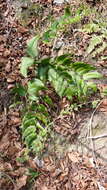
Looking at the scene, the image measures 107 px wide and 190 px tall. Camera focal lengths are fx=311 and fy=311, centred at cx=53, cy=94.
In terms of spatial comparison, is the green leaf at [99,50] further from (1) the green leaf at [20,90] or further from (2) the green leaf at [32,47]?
(1) the green leaf at [20,90]

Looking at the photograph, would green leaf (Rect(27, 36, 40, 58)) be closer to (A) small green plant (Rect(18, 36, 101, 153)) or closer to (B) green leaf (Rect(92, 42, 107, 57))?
(A) small green plant (Rect(18, 36, 101, 153))

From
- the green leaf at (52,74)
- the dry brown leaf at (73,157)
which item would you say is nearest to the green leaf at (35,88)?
the green leaf at (52,74)

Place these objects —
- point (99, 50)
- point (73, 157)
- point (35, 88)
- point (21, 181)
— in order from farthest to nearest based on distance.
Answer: point (99, 50) < point (35, 88) < point (73, 157) < point (21, 181)

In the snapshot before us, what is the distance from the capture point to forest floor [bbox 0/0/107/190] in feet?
9.71

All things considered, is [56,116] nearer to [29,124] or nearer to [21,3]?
[29,124]

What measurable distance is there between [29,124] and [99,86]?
890 millimetres

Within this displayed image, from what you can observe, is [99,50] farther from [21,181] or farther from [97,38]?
[21,181]

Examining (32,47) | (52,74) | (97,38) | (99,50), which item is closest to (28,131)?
(52,74)

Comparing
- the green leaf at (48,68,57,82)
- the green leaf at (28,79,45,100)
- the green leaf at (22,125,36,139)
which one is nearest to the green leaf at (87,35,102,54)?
the green leaf at (48,68,57,82)

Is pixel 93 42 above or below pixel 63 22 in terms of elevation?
below

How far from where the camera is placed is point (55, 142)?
316cm

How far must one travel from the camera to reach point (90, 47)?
3627 mm

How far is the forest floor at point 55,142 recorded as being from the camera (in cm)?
296

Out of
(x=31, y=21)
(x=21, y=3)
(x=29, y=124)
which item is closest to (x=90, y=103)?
(x=29, y=124)
